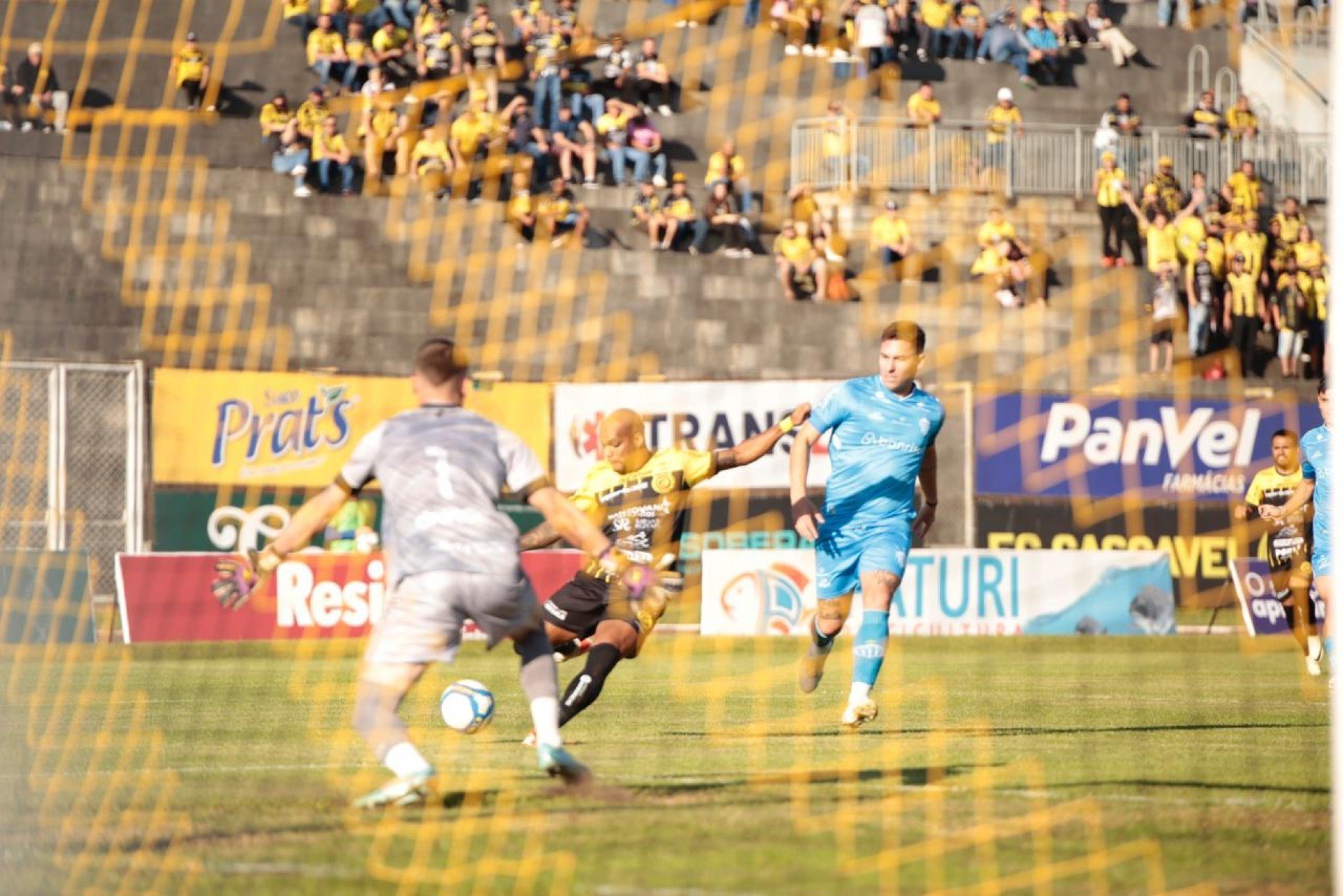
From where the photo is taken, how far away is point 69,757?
11539 mm

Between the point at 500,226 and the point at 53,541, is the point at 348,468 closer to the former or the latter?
the point at 53,541

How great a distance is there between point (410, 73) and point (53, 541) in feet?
34.6

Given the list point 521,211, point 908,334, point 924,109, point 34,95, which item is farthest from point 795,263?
point 908,334

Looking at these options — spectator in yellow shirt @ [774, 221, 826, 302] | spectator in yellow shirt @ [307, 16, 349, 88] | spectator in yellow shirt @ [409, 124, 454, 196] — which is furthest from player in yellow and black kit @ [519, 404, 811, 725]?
spectator in yellow shirt @ [307, 16, 349, 88]

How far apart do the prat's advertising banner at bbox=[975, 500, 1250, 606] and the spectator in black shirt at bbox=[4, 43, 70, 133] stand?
13.7 m

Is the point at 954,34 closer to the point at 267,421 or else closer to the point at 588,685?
the point at 267,421

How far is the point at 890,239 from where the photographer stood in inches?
1238

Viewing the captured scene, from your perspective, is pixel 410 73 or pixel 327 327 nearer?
pixel 327 327

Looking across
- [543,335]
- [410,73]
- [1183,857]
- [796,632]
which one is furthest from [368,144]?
[1183,857]

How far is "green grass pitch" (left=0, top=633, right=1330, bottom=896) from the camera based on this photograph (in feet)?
23.7

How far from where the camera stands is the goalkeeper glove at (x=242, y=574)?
28.1ft

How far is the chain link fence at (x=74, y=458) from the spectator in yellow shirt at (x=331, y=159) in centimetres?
596

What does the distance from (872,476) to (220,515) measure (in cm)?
1529

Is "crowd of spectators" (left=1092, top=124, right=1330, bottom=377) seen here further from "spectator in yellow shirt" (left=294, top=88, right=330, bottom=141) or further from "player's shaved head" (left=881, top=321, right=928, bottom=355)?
"player's shaved head" (left=881, top=321, right=928, bottom=355)
